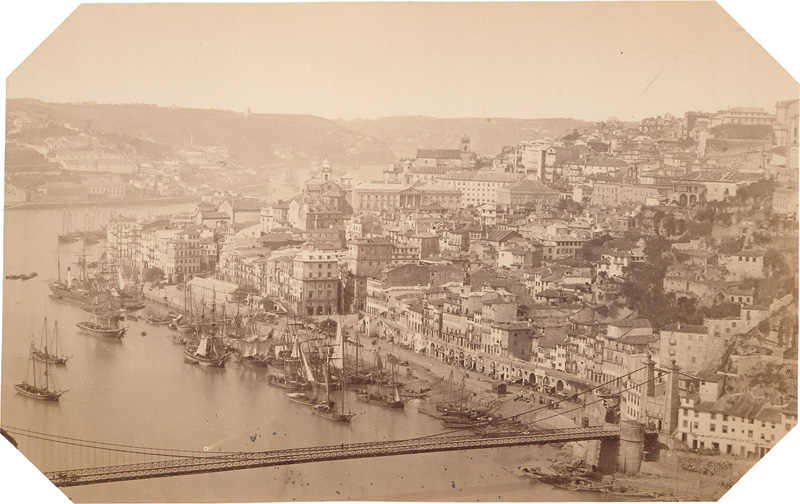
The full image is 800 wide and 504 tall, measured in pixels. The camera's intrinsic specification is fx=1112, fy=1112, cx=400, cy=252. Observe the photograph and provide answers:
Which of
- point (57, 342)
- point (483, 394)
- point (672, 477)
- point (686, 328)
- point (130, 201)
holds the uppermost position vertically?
point (130, 201)

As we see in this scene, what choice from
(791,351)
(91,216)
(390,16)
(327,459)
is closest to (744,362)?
(791,351)

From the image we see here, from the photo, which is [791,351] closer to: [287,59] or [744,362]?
[744,362]

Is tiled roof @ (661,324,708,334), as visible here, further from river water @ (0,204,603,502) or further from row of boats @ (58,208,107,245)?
row of boats @ (58,208,107,245)

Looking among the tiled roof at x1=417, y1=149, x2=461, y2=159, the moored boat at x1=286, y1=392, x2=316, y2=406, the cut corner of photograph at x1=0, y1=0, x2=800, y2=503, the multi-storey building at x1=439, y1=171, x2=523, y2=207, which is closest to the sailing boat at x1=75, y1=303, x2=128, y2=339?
the cut corner of photograph at x1=0, y1=0, x2=800, y2=503

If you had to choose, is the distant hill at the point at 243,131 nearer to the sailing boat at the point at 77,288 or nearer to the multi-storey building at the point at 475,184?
the multi-storey building at the point at 475,184

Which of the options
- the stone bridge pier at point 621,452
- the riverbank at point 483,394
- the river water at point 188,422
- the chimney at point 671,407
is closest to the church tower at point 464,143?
the riverbank at point 483,394

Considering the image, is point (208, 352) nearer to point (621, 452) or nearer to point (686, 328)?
point (621, 452)

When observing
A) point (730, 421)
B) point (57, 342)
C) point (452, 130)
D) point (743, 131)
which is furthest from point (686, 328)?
point (57, 342)
